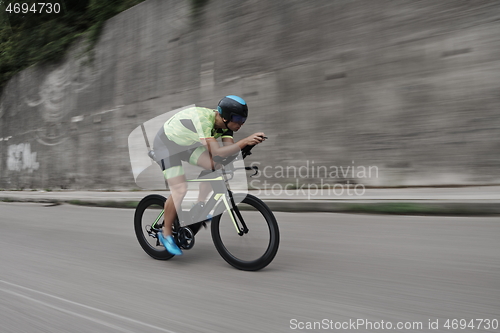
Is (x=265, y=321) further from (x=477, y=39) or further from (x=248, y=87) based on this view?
(x=248, y=87)

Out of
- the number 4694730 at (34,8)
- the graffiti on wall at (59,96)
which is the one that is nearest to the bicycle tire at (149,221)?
the graffiti on wall at (59,96)

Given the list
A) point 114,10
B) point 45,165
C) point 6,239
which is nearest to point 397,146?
point 6,239

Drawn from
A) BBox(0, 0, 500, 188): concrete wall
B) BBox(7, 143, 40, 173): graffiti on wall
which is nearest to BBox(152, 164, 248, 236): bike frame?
BBox(0, 0, 500, 188): concrete wall

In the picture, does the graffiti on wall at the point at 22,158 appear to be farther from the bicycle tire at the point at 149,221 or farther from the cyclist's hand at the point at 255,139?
the cyclist's hand at the point at 255,139

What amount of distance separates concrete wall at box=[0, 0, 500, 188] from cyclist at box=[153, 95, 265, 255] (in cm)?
458

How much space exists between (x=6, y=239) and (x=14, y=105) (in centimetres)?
1402

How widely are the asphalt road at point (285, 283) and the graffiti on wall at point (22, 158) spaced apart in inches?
486

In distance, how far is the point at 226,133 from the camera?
3.89 m

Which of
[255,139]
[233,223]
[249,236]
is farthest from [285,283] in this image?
[255,139]

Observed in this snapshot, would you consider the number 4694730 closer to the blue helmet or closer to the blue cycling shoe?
the blue cycling shoe

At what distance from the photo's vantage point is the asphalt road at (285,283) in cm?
262

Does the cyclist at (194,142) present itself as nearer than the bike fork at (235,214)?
Yes

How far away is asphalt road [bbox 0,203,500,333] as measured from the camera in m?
2.62

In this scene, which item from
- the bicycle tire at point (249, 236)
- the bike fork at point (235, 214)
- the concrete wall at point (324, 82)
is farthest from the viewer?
the concrete wall at point (324, 82)
